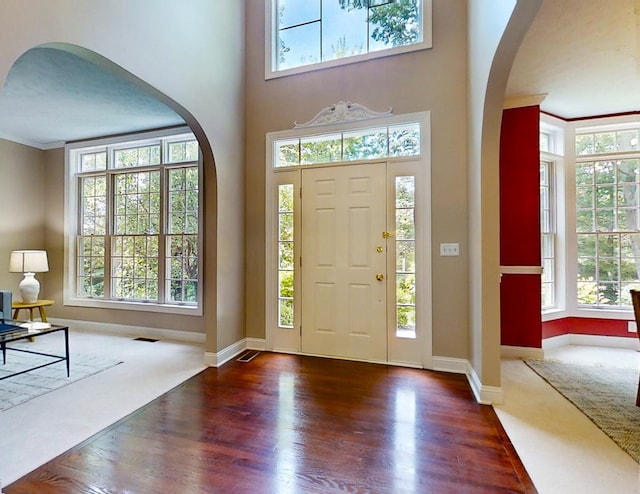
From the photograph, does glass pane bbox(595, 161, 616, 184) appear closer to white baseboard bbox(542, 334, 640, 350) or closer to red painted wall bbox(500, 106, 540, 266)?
red painted wall bbox(500, 106, 540, 266)

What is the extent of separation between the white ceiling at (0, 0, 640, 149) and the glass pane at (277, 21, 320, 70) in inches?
63.0

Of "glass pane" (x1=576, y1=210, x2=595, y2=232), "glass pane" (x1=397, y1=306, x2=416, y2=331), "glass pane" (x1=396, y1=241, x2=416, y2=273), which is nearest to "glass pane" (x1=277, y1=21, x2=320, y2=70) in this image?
"glass pane" (x1=396, y1=241, x2=416, y2=273)

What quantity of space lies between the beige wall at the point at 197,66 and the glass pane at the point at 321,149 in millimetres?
769

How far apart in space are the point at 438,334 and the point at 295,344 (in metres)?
1.57

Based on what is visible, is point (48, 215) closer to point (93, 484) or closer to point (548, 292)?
point (93, 484)

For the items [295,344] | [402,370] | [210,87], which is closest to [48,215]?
[210,87]


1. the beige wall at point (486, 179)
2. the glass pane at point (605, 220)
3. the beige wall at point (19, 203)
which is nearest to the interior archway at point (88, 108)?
the beige wall at point (19, 203)

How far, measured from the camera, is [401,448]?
1997mm

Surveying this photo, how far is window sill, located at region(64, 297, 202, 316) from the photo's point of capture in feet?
14.2

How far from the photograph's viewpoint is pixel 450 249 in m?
3.25

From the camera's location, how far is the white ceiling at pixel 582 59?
97.3 inches

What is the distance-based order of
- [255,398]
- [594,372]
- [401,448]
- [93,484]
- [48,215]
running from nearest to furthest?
1. [93,484]
2. [401,448]
3. [255,398]
4. [594,372]
5. [48,215]

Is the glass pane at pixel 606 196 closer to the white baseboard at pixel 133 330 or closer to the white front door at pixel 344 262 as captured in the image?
the white front door at pixel 344 262

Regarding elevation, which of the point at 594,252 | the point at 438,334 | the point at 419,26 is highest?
the point at 419,26
